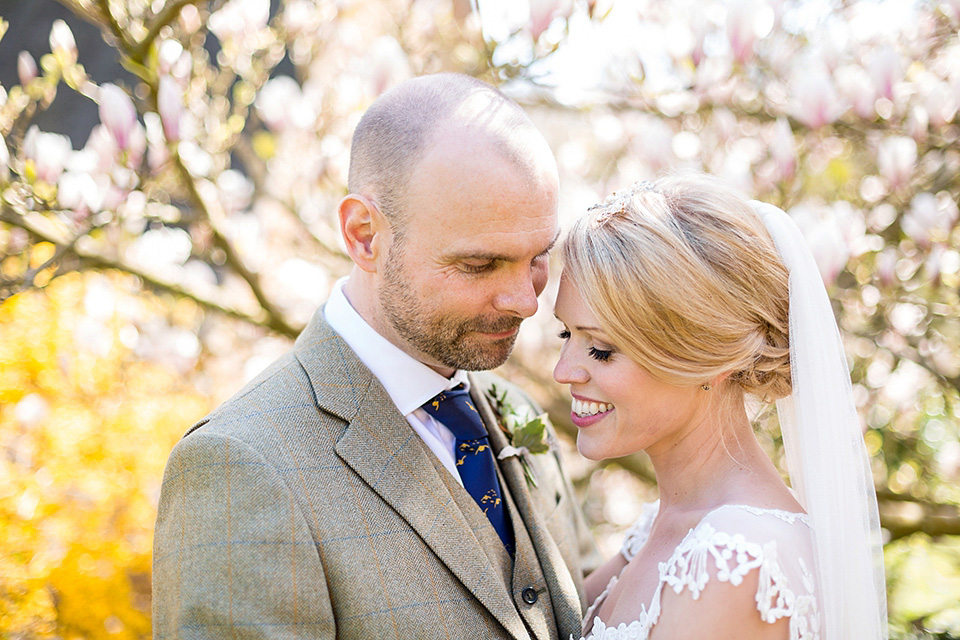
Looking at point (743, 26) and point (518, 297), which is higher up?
point (743, 26)

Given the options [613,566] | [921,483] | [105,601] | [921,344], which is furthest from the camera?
[921,483]

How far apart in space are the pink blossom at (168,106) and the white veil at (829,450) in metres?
1.90

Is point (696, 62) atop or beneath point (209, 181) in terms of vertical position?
atop

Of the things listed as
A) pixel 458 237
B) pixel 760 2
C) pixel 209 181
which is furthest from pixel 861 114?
pixel 209 181

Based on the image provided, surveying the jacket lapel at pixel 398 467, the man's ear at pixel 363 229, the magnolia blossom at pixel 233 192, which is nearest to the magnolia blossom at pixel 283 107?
the magnolia blossom at pixel 233 192

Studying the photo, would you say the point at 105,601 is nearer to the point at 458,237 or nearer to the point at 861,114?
the point at 458,237

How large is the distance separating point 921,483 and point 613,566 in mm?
2191

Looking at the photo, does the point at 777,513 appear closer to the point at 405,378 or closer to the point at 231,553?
the point at 405,378

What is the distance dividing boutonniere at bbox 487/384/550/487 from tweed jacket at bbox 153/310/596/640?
19 centimetres

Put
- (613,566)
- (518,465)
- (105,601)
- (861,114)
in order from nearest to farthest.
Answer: (518,465)
(613,566)
(105,601)
(861,114)

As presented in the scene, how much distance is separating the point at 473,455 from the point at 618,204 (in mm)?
818

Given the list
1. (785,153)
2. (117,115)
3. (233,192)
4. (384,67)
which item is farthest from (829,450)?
(233,192)

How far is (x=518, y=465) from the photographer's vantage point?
7.19 feet

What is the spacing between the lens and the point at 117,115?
2518 mm
